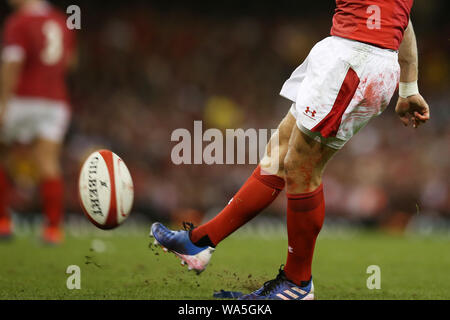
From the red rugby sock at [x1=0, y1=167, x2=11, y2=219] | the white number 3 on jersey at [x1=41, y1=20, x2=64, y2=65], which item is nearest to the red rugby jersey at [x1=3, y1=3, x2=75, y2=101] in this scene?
the white number 3 on jersey at [x1=41, y1=20, x2=64, y2=65]

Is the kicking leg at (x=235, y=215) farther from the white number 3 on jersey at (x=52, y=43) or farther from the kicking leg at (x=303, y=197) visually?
the white number 3 on jersey at (x=52, y=43)

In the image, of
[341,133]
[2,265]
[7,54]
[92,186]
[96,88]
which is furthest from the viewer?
[96,88]

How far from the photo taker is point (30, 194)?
347 inches

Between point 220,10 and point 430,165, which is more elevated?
point 220,10

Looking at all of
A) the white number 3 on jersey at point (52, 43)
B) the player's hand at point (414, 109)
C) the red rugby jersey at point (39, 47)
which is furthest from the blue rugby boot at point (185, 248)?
the white number 3 on jersey at point (52, 43)

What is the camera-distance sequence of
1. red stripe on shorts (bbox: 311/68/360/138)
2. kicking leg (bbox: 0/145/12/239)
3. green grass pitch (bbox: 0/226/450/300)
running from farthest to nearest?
kicking leg (bbox: 0/145/12/239), green grass pitch (bbox: 0/226/450/300), red stripe on shorts (bbox: 311/68/360/138)

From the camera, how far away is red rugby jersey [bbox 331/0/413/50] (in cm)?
274

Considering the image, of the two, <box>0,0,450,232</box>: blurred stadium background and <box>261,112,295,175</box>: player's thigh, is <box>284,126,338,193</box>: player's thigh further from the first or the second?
<box>0,0,450,232</box>: blurred stadium background

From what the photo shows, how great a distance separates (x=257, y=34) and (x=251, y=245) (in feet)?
30.8

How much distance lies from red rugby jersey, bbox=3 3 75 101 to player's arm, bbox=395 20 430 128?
351 centimetres

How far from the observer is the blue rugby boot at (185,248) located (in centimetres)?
312

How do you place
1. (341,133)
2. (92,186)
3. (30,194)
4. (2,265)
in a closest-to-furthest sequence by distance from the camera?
1. (341,133)
2. (92,186)
3. (2,265)
4. (30,194)
